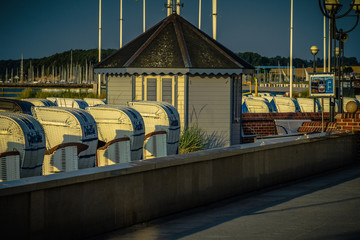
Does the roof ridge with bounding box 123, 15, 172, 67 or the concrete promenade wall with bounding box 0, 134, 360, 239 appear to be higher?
the roof ridge with bounding box 123, 15, 172, 67

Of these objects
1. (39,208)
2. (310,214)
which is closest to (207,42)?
(310,214)

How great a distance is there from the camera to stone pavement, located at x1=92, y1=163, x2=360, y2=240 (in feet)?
23.5

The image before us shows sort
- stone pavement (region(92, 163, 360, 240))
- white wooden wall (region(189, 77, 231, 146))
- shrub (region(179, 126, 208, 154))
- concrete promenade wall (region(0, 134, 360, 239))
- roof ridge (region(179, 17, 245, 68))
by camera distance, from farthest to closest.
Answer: roof ridge (region(179, 17, 245, 68))
white wooden wall (region(189, 77, 231, 146))
shrub (region(179, 126, 208, 154))
stone pavement (region(92, 163, 360, 240))
concrete promenade wall (region(0, 134, 360, 239))

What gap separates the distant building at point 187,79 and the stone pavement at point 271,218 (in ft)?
34.1

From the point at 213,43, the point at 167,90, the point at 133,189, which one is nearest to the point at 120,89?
the point at 167,90

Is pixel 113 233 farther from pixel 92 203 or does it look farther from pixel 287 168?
pixel 287 168

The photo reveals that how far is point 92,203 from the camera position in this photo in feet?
23.1

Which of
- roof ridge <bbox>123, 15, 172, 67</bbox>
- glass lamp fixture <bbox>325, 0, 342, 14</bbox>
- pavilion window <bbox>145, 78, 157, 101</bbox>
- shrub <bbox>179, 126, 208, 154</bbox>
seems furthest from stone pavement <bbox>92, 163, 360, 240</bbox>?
roof ridge <bbox>123, 15, 172, 67</bbox>

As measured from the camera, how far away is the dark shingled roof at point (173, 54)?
2067 cm

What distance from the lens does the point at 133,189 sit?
7754 millimetres

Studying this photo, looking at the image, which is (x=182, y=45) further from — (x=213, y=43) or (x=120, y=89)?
(x=120, y=89)

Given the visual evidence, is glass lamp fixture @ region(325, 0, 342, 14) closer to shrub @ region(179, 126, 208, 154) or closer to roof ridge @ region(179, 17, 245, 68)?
roof ridge @ region(179, 17, 245, 68)

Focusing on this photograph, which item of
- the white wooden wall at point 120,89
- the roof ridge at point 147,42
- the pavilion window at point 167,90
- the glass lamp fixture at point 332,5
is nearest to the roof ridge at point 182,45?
the roof ridge at point 147,42

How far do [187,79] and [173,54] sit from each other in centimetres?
109
